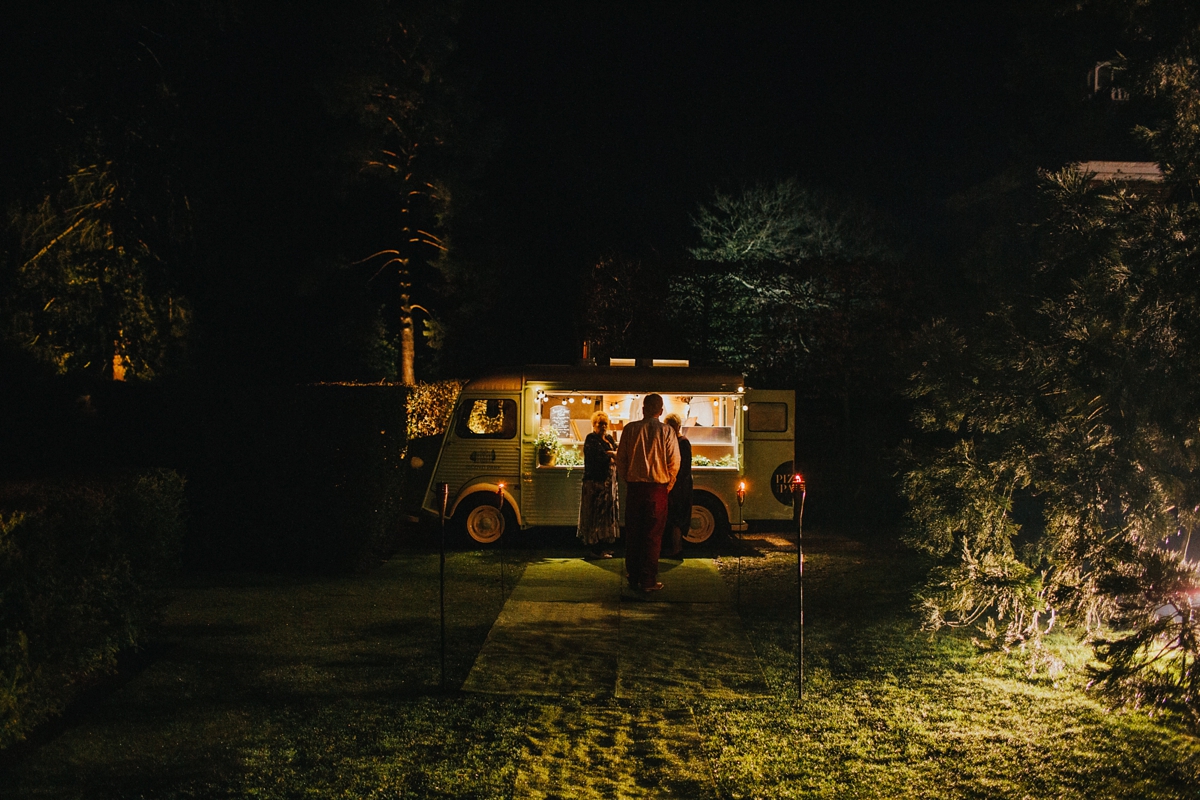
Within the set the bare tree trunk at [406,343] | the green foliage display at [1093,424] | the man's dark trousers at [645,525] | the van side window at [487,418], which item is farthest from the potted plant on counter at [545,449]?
the bare tree trunk at [406,343]

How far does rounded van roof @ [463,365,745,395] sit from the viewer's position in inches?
520

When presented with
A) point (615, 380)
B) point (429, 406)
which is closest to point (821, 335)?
point (615, 380)

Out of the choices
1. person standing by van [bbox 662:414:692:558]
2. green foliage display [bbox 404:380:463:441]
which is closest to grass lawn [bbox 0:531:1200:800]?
person standing by van [bbox 662:414:692:558]

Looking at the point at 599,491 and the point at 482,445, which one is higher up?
the point at 482,445

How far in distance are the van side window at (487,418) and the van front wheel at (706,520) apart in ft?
8.54

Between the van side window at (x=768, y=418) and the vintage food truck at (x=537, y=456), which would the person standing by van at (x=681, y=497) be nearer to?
the vintage food truck at (x=537, y=456)

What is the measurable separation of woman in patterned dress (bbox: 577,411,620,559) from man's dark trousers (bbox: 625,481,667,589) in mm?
2086

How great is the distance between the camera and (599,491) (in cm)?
1238

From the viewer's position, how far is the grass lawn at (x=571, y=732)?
17.4 feet

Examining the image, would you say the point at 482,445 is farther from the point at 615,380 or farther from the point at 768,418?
the point at 768,418

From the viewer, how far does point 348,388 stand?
11.3m

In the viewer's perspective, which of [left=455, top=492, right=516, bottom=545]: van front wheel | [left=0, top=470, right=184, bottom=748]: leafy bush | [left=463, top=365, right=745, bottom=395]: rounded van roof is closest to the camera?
[left=0, top=470, right=184, bottom=748]: leafy bush

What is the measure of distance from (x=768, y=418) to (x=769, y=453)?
0.47m

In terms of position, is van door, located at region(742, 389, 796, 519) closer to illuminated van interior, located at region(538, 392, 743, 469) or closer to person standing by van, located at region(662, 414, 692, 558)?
illuminated van interior, located at region(538, 392, 743, 469)
